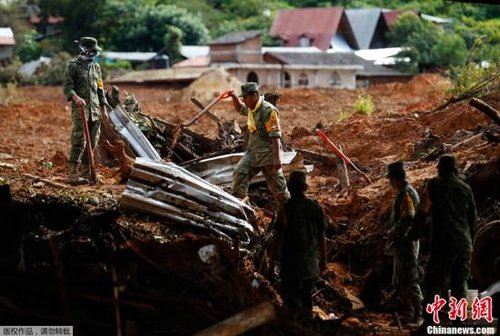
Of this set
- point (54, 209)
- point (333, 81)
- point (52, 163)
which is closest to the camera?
point (54, 209)

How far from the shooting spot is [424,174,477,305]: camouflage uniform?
8.57 metres

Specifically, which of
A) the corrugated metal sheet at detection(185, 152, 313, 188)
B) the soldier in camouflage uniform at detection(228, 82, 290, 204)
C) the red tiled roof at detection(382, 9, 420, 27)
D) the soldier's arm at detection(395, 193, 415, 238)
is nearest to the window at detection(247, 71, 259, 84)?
the red tiled roof at detection(382, 9, 420, 27)

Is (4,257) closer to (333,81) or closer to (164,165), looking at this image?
(164,165)

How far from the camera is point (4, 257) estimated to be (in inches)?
343

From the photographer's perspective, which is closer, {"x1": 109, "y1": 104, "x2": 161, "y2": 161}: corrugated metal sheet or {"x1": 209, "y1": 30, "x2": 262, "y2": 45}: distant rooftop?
{"x1": 109, "y1": 104, "x2": 161, "y2": 161}: corrugated metal sheet

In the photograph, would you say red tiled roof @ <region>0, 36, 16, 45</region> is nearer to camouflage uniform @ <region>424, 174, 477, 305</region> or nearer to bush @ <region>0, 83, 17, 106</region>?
bush @ <region>0, 83, 17, 106</region>

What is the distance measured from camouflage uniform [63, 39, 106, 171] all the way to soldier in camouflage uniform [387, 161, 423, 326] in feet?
15.7

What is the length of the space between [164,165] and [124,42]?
58.2 m

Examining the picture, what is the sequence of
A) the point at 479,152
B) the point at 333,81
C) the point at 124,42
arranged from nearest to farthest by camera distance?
the point at 479,152
the point at 333,81
the point at 124,42

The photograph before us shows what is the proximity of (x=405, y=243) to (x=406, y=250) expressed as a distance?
Answer: 0.22 feet

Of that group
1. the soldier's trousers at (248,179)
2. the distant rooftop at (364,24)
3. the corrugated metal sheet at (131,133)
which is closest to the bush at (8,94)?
the corrugated metal sheet at (131,133)

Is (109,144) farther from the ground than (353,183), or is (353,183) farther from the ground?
(109,144)

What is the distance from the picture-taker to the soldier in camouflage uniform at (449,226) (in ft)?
28.1

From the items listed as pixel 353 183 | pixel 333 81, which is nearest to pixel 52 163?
pixel 353 183
